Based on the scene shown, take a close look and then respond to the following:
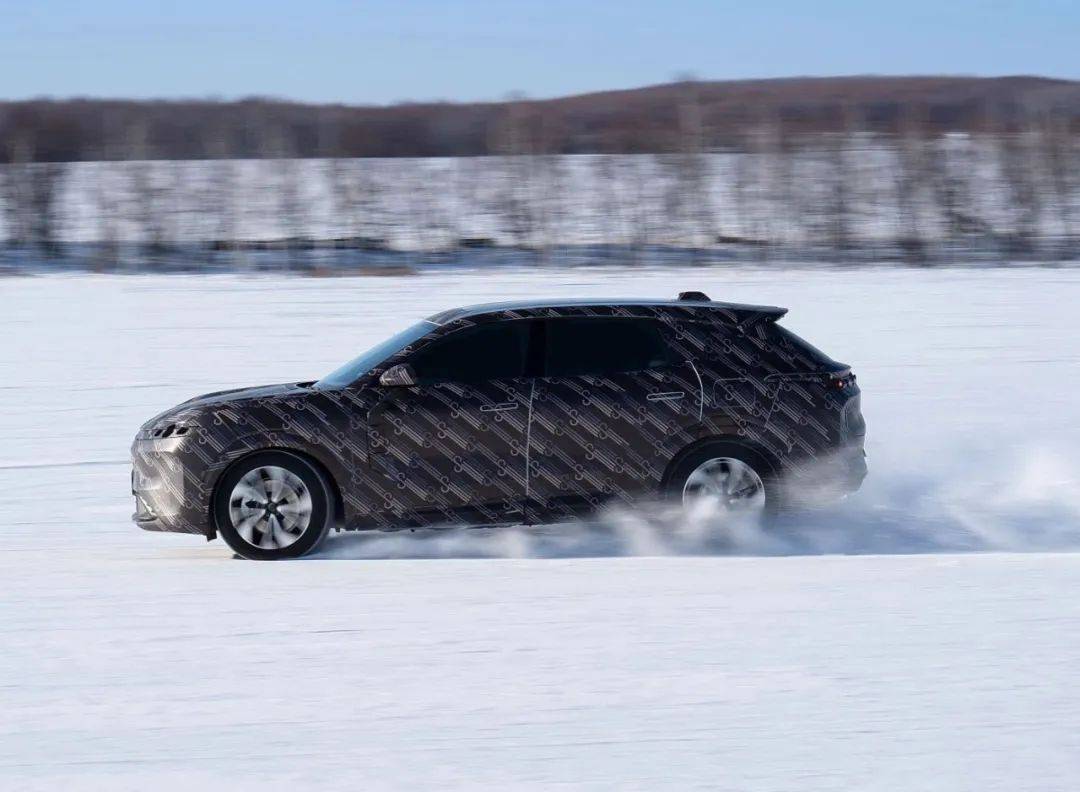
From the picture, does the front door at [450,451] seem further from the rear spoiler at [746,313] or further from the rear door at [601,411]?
the rear spoiler at [746,313]

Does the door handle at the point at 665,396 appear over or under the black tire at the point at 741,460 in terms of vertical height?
over

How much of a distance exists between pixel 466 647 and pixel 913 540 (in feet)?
11.8

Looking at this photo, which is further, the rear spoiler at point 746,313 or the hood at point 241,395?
the rear spoiler at point 746,313

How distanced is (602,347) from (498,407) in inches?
29.5

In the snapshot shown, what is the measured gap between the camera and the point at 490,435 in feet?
27.8

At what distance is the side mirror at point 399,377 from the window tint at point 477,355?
64mm

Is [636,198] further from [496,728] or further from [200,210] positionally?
[496,728]

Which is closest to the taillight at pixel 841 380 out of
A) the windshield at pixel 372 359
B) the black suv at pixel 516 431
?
the black suv at pixel 516 431

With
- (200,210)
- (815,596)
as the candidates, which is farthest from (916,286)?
(815,596)

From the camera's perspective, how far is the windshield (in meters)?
8.71

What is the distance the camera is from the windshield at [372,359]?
28.6 ft

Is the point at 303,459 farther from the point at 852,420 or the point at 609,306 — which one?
the point at 852,420

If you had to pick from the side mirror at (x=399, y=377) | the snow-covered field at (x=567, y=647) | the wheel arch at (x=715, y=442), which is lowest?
the snow-covered field at (x=567, y=647)

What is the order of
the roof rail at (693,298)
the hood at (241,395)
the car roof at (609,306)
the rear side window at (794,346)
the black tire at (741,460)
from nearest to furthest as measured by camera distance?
the hood at (241,395) → the black tire at (741,460) → the car roof at (609,306) → the rear side window at (794,346) → the roof rail at (693,298)
